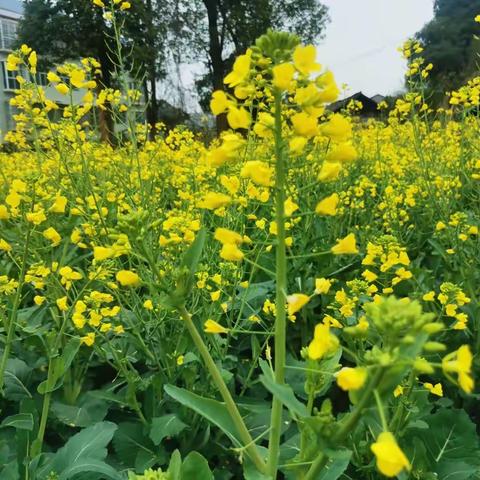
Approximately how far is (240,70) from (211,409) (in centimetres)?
70

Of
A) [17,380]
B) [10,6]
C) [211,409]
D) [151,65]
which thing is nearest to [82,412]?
[17,380]

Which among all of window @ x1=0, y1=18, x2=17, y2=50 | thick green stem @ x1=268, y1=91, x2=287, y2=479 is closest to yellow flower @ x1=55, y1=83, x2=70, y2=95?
thick green stem @ x1=268, y1=91, x2=287, y2=479

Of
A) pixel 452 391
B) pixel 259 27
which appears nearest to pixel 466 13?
pixel 259 27

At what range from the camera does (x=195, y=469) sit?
1214mm

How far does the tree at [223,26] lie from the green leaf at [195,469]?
1904 centimetres

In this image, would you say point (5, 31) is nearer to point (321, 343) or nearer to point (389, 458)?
point (321, 343)

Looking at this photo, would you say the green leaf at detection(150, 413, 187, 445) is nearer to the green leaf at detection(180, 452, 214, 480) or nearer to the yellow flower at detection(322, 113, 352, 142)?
the green leaf at detection(180, 452, 214, 480)

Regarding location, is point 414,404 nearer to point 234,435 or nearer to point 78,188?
point 234,435

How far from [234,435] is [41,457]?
90 cm

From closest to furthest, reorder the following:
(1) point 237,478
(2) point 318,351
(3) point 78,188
→ (2) point 318,351 < (1) point 237,478 < (3) point 78,188

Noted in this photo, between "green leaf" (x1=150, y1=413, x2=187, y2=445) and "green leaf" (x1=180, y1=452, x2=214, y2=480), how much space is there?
63cm

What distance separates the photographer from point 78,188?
2.66 meters

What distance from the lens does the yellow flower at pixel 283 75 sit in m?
0.89

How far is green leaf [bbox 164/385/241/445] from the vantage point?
1.06 meters
